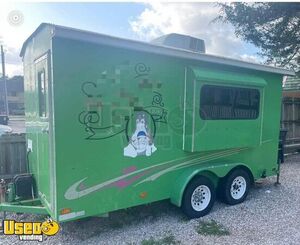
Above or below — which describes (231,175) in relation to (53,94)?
below

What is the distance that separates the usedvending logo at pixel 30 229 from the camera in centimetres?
373

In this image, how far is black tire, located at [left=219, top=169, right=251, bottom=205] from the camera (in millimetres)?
4820

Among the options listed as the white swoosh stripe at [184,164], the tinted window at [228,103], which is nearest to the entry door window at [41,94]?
the white swoosh stripe at [184,164]

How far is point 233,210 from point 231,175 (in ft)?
2.05

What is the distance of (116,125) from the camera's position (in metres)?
3.64

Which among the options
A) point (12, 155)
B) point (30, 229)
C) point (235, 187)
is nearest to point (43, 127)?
point (30, 229)

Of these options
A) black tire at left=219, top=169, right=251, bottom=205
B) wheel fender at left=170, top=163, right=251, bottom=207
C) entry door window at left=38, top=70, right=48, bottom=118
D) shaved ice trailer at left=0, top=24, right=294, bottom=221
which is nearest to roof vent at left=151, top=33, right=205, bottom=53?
shaved ice trailer at left=0, top=24, right=294, bottom=221

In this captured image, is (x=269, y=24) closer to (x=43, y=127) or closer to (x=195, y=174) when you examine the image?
(x=195, y=174)

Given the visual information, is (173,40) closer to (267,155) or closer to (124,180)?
(124,180)

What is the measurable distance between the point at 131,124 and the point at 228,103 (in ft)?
6.29

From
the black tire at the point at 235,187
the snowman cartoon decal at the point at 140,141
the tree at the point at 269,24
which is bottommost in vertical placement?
the black tire at the point at 235,187

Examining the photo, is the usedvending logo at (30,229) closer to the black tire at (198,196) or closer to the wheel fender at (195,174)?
the wheel fender at (195,174)

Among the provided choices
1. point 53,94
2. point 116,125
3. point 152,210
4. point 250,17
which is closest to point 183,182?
point 152,210

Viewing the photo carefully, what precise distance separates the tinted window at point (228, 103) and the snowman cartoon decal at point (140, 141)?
1.03 meters
